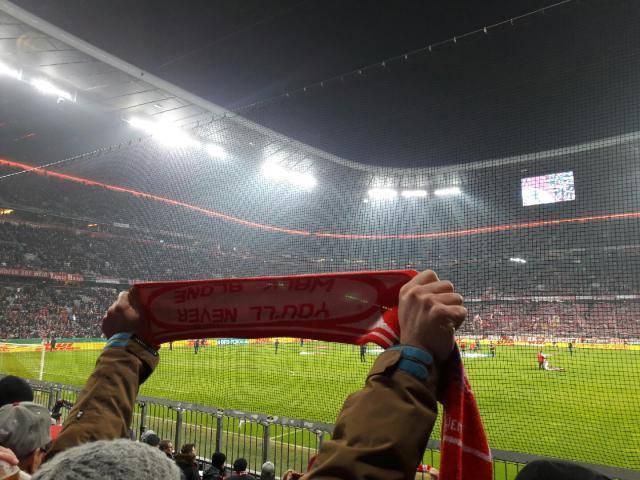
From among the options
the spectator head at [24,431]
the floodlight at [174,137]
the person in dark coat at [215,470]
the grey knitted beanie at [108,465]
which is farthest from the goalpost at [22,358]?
the grey knitted beanie at [108,465]

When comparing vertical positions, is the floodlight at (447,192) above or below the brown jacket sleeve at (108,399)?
above

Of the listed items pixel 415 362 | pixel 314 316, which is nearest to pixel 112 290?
pixel 314 316

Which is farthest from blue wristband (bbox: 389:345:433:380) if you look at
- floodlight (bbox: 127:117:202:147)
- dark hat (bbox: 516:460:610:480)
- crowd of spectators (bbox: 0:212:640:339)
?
crowd of spectators (bbox: 0:212:640:339)

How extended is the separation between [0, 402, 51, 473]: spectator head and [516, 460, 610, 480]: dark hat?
153cm

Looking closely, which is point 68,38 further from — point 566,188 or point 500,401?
point 566,188

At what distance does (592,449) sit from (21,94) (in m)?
22.1

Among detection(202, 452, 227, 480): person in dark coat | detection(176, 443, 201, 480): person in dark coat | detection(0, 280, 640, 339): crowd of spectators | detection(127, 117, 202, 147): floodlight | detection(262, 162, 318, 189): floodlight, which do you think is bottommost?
detection(202, 452, 227, 480): person in dark coat

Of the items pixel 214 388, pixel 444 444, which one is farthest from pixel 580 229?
pixel 444 444

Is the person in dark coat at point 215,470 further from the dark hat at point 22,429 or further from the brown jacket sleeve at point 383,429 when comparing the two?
the brown jacket sleeve at point 383,429

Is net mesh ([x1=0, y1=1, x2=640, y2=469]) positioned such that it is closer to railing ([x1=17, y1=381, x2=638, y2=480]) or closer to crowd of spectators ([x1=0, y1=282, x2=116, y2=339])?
crowd of spectators ([x1=0, y1=282, x2=116, y2=339])

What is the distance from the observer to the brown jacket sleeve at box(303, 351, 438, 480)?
65 centimetres

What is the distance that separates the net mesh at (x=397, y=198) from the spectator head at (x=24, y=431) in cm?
587

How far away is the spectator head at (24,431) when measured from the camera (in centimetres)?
149

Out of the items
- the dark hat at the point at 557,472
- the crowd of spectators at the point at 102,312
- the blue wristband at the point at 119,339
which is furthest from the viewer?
the crowd of spectators at the point at 102,312
